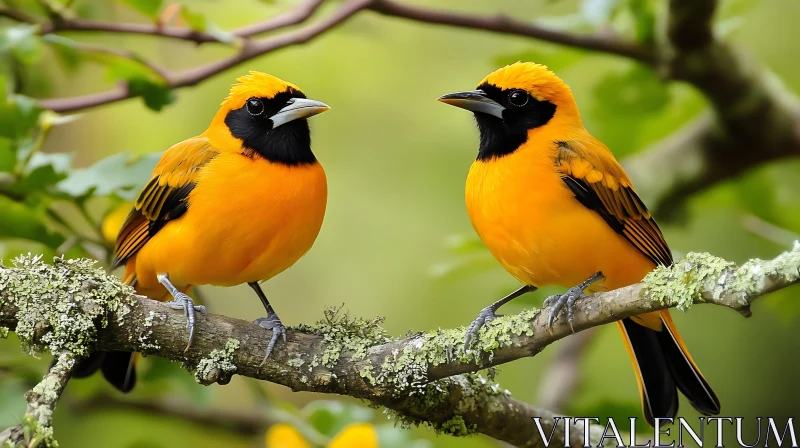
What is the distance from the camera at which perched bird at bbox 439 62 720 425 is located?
8.87 ft

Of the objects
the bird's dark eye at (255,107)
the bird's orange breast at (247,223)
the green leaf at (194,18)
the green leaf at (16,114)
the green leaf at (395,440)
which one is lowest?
the green leaf at (395,440)

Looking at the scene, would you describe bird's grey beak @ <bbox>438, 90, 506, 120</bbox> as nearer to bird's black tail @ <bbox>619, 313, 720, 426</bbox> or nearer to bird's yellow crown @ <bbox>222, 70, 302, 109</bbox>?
bird's yellow crown @ <bbox>222, 70, 302, 109</bbox>

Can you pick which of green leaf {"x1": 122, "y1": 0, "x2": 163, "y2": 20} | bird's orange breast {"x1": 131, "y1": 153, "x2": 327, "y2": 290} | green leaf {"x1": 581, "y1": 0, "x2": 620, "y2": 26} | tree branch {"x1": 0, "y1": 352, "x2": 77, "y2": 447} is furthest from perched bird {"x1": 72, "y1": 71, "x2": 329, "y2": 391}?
green leaf {"x1": 581, "y1": 0, "x2": 620, "y2": 26}

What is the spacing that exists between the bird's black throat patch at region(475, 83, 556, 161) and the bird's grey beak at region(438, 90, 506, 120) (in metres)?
0.03

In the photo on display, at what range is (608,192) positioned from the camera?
114 inches

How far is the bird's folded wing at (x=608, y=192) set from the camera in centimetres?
284

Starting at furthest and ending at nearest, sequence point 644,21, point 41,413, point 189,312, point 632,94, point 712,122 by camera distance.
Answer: point 712,122, point 632,94, point 644,21, point 189,312, point 41,413

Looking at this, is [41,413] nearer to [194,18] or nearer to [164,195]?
[164,195]

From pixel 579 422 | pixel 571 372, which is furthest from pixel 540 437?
pixel 571 372

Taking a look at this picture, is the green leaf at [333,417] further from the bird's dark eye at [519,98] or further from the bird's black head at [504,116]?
the bird's dark eye at [519,98]

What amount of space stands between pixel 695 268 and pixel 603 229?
3.09 ft

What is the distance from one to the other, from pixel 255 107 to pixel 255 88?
7 centimetres

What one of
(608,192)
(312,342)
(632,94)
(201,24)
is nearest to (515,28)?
(632,94)

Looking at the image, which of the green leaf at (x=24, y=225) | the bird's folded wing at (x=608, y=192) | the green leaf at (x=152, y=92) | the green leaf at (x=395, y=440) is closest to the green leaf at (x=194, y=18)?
the green leaf at (x=152, y=92)
